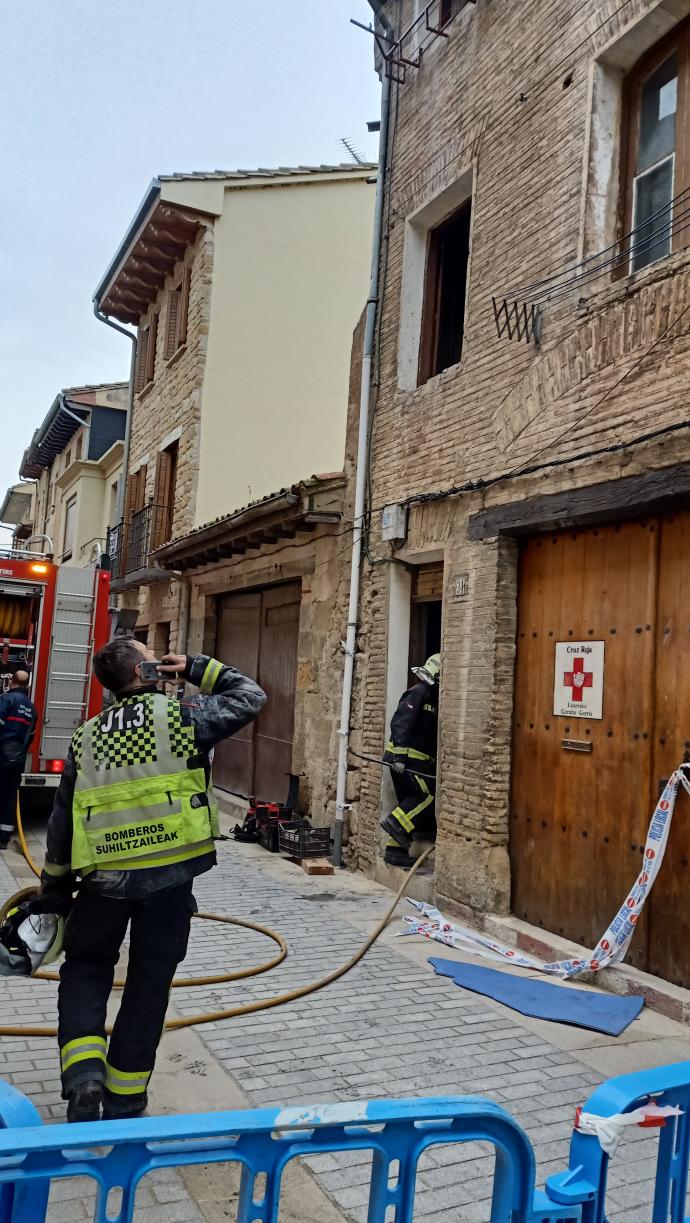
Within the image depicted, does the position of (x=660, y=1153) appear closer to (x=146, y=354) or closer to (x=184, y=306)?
(x=184, y=306)

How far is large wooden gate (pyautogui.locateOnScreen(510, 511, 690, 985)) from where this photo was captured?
521cm

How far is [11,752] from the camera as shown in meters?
8.77

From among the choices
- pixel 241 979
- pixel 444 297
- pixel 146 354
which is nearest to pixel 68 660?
pixel 444 297

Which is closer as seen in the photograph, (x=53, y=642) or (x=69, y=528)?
(x=53, y=642)

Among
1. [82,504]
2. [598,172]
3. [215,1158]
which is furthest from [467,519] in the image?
[82,504]

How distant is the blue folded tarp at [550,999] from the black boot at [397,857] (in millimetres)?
2040

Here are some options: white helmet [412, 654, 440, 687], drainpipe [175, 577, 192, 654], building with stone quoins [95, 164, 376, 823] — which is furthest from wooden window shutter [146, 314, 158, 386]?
white helmet [412, 654, 440, 687]

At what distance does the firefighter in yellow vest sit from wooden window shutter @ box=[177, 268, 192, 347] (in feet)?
42.2

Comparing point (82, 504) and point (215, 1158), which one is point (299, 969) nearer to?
point (215, 1158)

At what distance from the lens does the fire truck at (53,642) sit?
963cm

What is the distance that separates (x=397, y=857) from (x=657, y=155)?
18.1 feet

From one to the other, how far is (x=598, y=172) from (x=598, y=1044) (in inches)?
208

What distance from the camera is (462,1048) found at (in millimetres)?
4293

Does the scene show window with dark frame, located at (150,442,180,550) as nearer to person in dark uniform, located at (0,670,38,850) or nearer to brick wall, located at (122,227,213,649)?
brick wall, located at (122,227,213,649)
